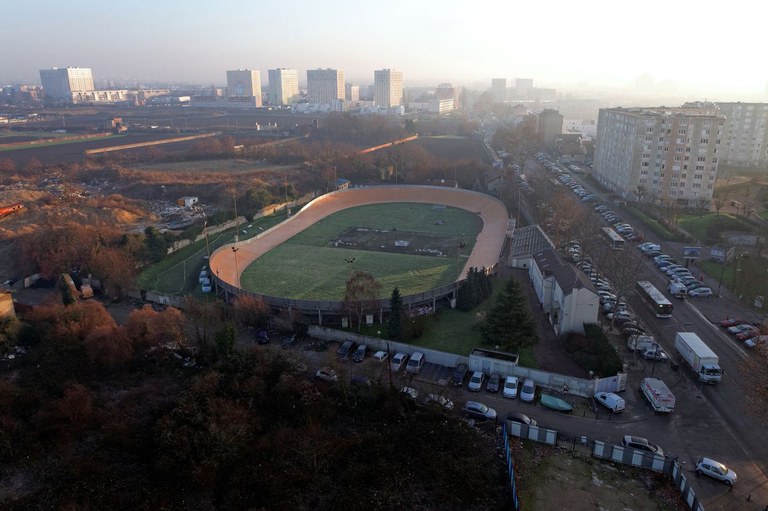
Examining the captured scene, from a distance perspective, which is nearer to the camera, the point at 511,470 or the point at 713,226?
the point at 511,470

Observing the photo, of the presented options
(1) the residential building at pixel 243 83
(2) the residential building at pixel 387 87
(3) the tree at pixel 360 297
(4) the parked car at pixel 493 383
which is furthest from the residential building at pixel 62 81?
(4) the parked car at pixel 493 383

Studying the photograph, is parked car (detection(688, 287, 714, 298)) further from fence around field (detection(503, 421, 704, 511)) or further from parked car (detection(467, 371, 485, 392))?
fence around field (detection(503, 421, 704, 511))

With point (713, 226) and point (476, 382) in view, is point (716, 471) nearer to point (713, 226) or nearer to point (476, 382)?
point (476, 382)

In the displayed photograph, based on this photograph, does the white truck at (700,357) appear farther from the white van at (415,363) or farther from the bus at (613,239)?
the bus at (613,239)

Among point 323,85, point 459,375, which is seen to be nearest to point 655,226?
point 459,375

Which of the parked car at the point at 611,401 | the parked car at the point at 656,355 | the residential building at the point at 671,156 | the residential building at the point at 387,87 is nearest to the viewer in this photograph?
the parked car at the point at 611,401

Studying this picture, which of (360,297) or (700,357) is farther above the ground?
(360,297)

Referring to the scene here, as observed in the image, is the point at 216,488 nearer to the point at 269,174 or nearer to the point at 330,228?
the point at 330,228
